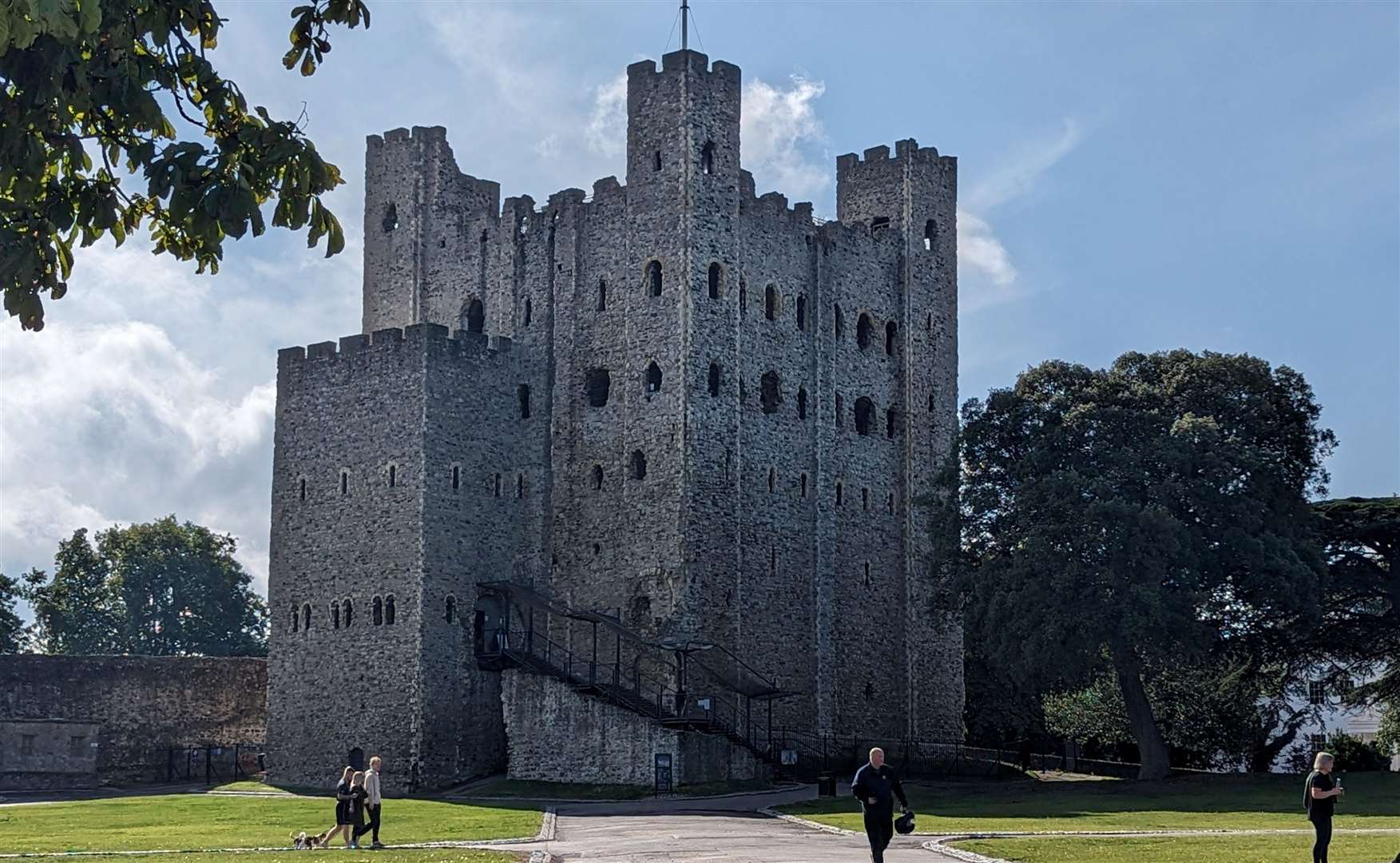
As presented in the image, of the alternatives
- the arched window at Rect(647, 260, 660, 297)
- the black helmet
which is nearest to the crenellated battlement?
the arched window at Rect(647, 260, 660, 297)

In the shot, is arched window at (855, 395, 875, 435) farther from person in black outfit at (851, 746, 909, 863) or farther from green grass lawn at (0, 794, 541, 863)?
person in black outfit at (851, 746, 909, 863)

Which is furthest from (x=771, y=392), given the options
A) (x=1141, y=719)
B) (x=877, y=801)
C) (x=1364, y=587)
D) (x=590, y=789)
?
(x=877, y=801)

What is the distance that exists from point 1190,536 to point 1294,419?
588 centimetres

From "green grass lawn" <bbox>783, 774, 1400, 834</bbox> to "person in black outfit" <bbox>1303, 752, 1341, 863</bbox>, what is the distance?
26.3 feet

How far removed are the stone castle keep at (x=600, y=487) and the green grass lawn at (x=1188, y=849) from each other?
58.1 ft

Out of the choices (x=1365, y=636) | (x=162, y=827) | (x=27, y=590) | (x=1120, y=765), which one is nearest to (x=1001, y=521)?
(x=1365, y=636)

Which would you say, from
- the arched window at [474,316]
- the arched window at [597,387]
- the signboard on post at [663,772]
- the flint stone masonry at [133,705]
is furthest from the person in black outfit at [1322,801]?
the flint stone masonry at [133,705]

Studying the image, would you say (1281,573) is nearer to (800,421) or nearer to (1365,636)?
(1365,636)

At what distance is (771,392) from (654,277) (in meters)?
4.74

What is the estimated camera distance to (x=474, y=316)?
5078 centimetres

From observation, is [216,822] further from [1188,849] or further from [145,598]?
[145,598]

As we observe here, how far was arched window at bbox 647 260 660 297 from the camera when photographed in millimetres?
46469

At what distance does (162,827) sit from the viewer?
2902 centimetres

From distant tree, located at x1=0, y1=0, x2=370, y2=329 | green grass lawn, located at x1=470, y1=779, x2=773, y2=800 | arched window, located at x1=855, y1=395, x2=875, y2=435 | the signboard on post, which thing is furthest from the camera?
arched window, located at x1=855, y1=395, x2=875, y2=435
